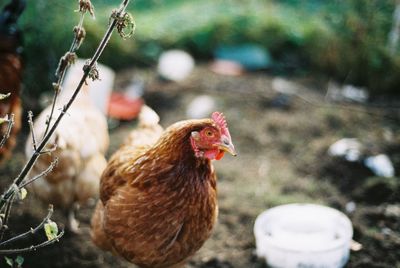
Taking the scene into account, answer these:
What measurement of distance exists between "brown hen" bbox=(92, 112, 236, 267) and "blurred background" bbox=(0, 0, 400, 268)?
81 centimetres

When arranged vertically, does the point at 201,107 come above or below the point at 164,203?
below

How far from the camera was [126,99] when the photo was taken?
5.65 meters

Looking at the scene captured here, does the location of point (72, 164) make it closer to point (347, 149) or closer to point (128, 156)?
point (128, 156)

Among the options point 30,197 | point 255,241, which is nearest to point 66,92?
point 30,197

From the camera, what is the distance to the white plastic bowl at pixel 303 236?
130 inches

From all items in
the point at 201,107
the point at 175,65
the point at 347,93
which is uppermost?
the point at 175,65

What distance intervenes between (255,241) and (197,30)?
3889mm

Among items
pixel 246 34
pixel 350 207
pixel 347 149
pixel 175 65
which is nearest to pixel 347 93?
pixel 347 149

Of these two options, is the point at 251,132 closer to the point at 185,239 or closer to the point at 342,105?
the point at 342,105

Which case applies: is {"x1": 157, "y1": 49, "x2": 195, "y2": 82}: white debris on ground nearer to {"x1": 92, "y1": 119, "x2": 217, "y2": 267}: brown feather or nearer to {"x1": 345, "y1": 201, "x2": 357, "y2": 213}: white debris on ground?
{"x1": 345, "y1": 201, "x2": 357, "y2": 213}: white debris on ground

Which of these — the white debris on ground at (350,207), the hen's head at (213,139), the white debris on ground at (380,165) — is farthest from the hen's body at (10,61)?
the white debris on ground at (380,165)

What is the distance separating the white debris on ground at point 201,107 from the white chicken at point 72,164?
5.75 ft

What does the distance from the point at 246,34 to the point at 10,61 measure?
3.77 meters

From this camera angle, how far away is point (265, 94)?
594 centimetres
